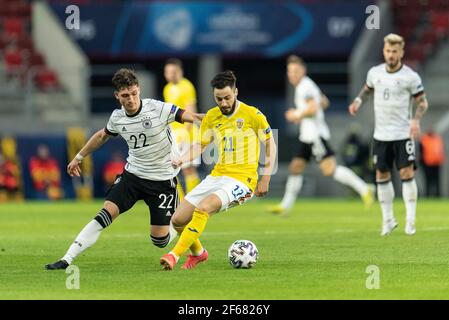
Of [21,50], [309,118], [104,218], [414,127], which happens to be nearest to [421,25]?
[21,50]

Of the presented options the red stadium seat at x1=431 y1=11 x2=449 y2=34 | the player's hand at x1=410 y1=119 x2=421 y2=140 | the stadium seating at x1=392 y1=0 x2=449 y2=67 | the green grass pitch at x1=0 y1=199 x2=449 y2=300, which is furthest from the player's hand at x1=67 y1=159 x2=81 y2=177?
the red stadium seat at x1=431 y1=11 x2=449 y2=34

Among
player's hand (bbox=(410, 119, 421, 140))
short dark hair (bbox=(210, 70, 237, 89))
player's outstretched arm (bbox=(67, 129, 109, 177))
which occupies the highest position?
player's hand (bbox=(410, 119, 421, 140))

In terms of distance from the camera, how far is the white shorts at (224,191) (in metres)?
11.0

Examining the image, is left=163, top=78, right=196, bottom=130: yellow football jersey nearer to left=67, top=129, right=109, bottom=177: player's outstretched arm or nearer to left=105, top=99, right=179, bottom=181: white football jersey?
left=105, top=99, right=179, bottom=181: white football jersey

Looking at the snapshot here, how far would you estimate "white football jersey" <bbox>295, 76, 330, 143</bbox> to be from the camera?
1898 centimetres

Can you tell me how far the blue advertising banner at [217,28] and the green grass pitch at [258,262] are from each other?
1116 cm

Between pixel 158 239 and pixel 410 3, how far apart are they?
830 inches

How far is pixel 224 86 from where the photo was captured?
1097 cm

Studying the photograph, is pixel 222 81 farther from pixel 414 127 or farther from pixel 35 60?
pixel 35 60

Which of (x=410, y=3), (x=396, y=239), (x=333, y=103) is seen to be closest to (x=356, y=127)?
(x=333, y=103)

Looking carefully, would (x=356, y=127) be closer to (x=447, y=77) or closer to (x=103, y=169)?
(x=447, y=77)

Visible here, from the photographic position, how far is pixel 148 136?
11438mm

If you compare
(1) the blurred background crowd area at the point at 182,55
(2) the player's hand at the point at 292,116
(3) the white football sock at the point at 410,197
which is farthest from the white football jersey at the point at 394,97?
(1) the blurred background crowd area at the point at 182,55

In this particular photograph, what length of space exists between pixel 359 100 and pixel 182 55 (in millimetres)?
15650
